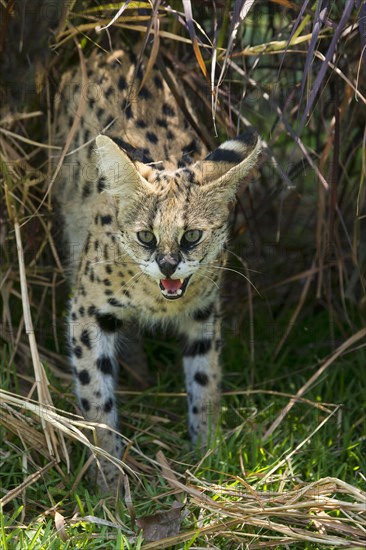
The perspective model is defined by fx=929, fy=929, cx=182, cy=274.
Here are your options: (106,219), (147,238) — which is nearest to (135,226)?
(147,238)

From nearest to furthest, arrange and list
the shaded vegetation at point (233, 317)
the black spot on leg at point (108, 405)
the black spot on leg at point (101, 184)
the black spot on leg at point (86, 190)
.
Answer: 1. the shaded vegetation at point (233, 317)
2. the black spot on leg at point (101, 184)
3. the black spot on leg at point (108, 405)
4. the black spot on leg at point (86, 190)

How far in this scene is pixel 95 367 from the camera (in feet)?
12.3

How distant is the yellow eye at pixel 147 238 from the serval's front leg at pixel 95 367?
0.48m

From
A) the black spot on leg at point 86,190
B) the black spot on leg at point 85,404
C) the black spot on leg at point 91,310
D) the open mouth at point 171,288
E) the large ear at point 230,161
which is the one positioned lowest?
the black spot on leg at point 85,404

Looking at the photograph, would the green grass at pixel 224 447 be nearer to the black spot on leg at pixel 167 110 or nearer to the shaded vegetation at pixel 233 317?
the shaded vegetation at pixel 233 317

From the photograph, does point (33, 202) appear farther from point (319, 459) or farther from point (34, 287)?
point (319, 459)

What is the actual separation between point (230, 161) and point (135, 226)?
0.42 meters

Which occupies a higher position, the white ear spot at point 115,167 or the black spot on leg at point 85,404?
the white ear spot at point 115,167

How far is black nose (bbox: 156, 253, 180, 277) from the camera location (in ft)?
10.5

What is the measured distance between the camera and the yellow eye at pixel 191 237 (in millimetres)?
3307

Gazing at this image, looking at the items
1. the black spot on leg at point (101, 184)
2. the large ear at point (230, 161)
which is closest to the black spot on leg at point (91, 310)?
the black spot on leg at point (101, 184)

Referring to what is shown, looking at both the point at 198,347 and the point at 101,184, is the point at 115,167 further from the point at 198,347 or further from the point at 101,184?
the point at 198,347

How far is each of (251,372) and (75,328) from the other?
1002 millimetres

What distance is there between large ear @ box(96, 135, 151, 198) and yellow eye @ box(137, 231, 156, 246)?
0.16 metres
